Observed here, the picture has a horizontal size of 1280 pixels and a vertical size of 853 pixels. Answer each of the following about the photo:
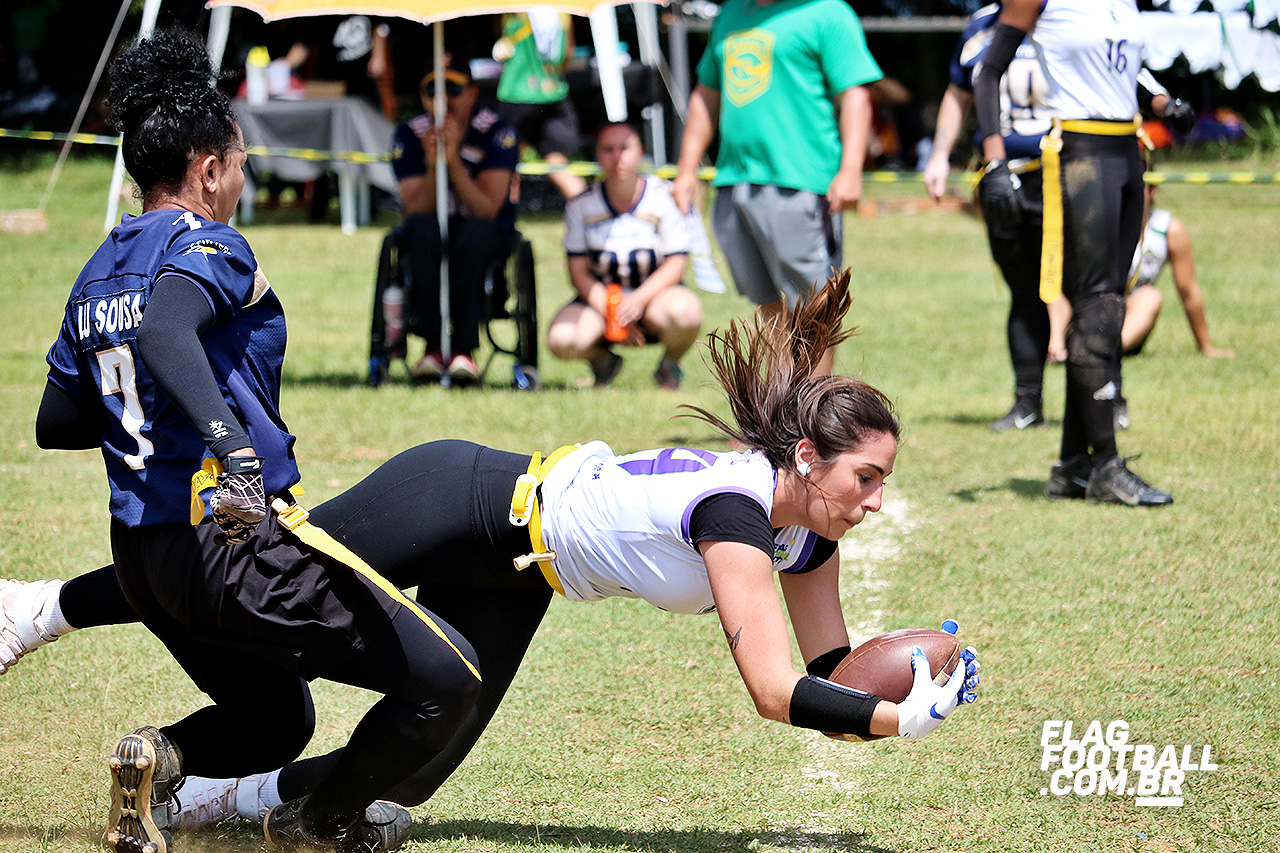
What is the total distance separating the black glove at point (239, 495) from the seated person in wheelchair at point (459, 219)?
6.11 m

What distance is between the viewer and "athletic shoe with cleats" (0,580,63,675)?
132 inches

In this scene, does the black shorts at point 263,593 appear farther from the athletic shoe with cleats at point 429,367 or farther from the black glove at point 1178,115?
the athletic shoe with cleats at point 429,367

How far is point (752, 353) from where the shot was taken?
3238 mm

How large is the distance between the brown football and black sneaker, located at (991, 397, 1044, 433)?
501cm

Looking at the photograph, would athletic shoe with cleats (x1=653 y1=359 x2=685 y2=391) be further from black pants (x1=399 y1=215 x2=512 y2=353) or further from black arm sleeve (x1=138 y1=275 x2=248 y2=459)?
black arm sleeve (x1=138 y1=275 x2=248 y2=459)

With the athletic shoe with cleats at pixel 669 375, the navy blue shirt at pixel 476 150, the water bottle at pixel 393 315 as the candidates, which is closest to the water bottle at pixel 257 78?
the navy blue shirt at pixel 476 150

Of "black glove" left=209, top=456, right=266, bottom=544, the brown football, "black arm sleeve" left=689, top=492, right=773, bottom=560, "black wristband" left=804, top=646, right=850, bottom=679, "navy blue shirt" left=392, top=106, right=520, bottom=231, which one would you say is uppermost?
"navy blue shirt" left=392, top=106, right=520, bottom=231

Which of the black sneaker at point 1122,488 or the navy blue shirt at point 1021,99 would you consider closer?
the black sneaker at point 1122,488

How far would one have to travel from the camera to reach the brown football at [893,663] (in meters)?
2.99

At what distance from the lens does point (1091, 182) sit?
235 inches

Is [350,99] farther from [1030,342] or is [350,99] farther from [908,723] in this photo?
[908,723]

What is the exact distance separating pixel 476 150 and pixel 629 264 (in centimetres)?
118

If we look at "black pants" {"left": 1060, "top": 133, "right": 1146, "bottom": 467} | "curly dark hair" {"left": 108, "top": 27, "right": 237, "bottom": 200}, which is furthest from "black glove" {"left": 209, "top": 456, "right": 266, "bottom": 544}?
"black pants" {"left": 1060, "top": 133, "right": 1146, "bottom": 467}

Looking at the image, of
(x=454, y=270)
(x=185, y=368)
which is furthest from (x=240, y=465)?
(x=454, y=270)
